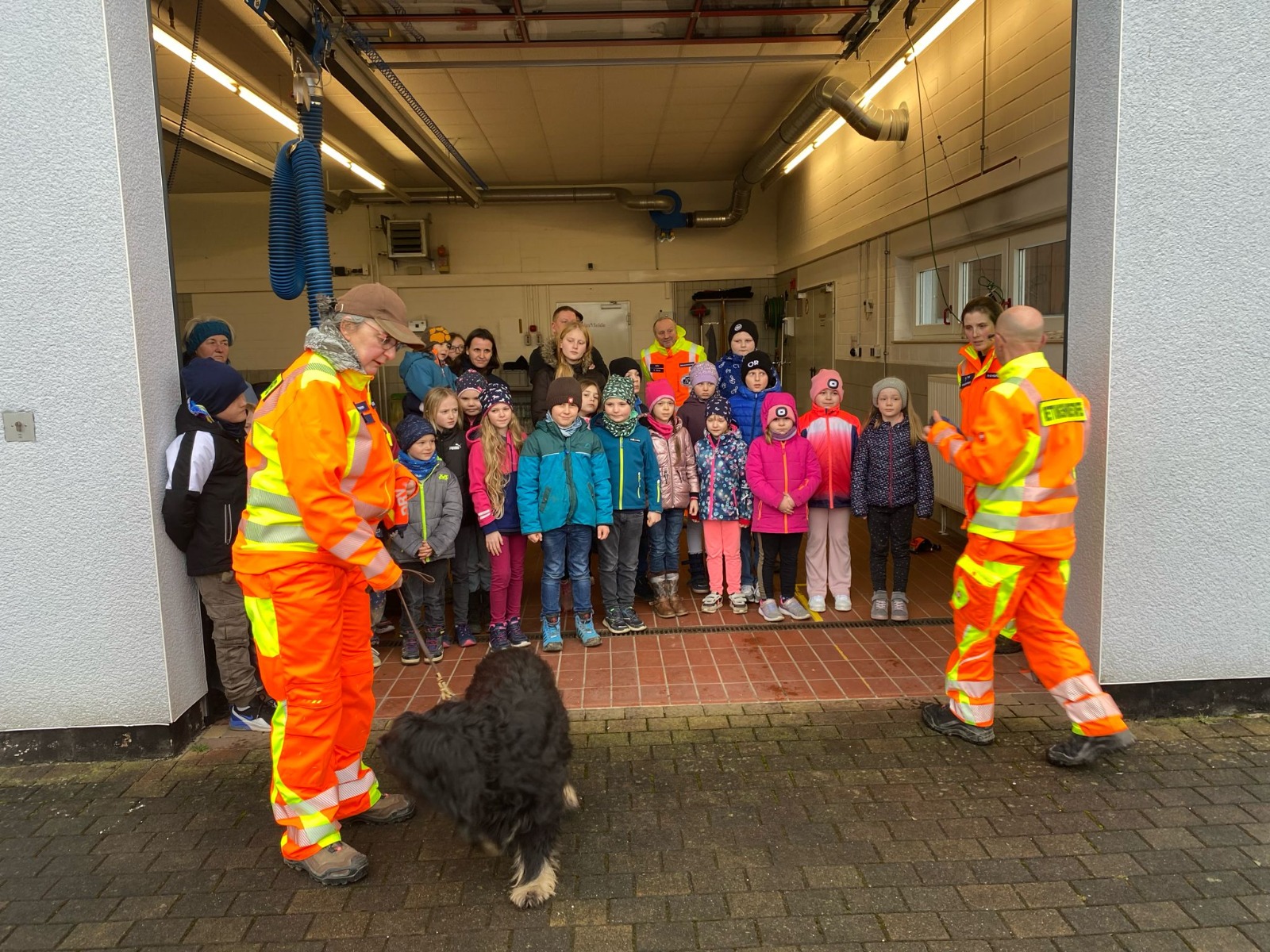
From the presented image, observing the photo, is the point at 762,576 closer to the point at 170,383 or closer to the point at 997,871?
the point at 997,871

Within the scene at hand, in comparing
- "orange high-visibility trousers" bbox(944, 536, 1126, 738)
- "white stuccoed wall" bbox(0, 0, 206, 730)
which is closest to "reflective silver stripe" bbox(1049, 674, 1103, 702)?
"orange high-visibility trousers" bbox(944, 536, 1126, 738)

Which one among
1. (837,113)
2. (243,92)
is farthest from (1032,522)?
(243,92)

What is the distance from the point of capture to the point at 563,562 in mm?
5219

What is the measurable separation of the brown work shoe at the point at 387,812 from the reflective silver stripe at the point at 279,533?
1.23 meters

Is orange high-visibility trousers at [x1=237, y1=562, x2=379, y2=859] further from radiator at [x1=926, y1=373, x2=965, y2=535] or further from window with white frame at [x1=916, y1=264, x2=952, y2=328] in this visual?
window with white frame at [x1=916, y1=264, x2=952, y2=328]

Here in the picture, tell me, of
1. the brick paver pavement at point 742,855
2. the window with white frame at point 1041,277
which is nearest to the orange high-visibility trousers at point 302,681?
the brick paver pavement at point 742,855

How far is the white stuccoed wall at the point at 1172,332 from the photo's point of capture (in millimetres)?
3646

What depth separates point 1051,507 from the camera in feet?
11.4

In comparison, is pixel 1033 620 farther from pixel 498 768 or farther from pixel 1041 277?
pixel 1041 277

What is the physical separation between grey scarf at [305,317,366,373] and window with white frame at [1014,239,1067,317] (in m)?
5.11

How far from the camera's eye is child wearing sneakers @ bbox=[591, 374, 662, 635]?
205 inches

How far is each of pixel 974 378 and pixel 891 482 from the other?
833 millimetres

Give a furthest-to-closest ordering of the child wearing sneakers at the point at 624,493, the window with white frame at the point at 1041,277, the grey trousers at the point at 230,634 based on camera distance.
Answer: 1. the window with white frame at the point at 1041,277
2. the child wearing sneakers at the point at 624,493
3. the grey trousers at the point at 230,634

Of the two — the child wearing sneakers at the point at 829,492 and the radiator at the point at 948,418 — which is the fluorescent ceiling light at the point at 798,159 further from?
the child wearing sneakers at the point at 829,492
